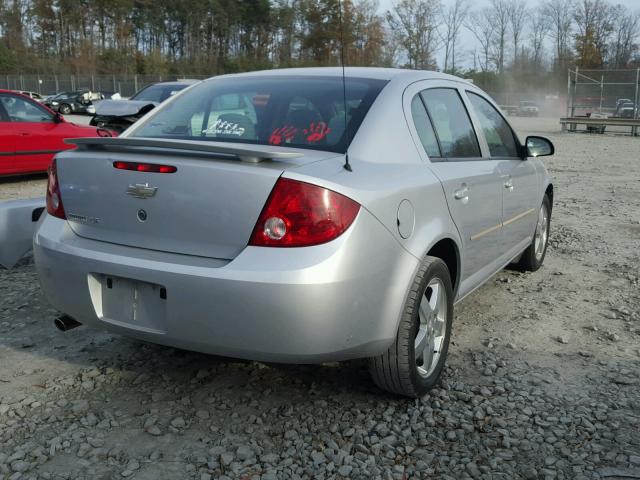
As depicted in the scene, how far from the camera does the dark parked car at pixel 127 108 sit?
12.3 m

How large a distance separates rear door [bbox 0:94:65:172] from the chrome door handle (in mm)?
8260

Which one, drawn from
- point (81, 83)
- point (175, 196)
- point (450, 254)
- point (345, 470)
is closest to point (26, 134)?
point (175, 196)

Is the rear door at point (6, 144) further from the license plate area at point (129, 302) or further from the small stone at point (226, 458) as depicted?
the small stone at point (226, 458)

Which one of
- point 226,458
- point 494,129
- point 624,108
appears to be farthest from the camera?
point 624,108

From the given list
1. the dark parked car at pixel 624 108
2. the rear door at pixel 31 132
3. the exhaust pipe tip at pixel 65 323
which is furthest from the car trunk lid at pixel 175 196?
the dark parked car at pixel 624 108

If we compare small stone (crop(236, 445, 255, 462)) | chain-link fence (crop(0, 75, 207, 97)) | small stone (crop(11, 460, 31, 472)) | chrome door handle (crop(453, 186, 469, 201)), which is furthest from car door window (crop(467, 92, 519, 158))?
chain-link fence (crop(0, 75, 207, 97))

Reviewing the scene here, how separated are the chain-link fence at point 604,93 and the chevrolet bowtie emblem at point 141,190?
A: 27024 millimetres

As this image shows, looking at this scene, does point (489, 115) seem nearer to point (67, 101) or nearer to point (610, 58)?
point (67, 101)

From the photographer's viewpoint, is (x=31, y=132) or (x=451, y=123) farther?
(x=31, y=132)

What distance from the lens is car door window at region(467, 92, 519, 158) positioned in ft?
14.3

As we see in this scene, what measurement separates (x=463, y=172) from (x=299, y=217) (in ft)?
4.57

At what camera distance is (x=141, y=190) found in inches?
111

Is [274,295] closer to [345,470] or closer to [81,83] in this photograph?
[345,470]

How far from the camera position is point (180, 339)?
9.07ft
